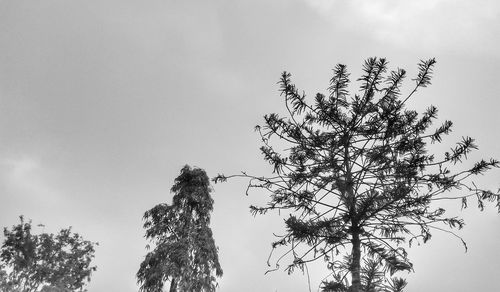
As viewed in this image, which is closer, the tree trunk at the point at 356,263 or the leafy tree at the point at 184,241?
the tree trunk at the point at 356,263

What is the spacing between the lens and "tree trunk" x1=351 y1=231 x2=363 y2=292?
3.39 metres

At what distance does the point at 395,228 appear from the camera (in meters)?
4.53

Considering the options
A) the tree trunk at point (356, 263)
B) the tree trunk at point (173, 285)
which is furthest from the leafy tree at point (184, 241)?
the tree trunk at point (356, 263)

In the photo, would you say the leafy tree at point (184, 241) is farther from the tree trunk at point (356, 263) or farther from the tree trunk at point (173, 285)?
the tree trunk at point (356, 263)

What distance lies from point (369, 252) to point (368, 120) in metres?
1.66

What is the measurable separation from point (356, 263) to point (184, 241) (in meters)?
19.3

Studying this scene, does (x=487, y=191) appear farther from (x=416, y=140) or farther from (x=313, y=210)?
(x=313, y=210)

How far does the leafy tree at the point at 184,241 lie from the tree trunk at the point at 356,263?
725 inches

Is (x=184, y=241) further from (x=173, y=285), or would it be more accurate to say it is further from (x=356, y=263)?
(x=356, y=263)

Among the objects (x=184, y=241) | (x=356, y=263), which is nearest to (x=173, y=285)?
(x=184, y=241)

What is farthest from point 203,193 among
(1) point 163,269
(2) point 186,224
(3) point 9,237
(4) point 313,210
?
(3) point 9,237

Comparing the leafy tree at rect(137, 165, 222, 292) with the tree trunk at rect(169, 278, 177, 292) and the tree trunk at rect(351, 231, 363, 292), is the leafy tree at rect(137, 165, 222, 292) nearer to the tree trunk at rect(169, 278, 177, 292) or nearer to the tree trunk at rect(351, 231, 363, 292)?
the tree trunk at rect(169, 278, 177, 292)

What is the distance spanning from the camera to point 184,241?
21.8m

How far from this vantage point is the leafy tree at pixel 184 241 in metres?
21.0
